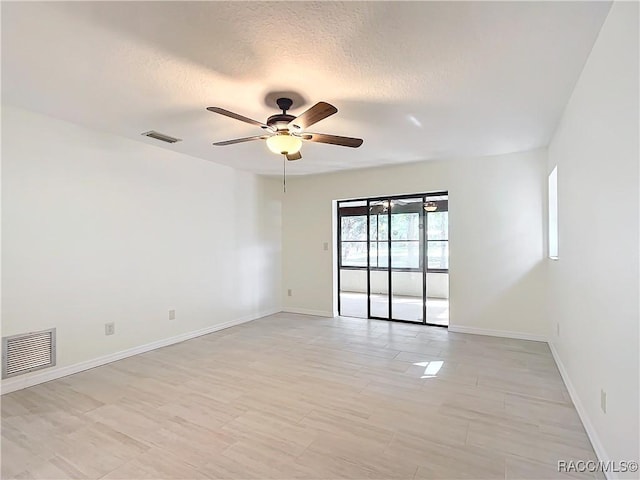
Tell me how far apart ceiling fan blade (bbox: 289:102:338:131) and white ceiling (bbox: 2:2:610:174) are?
231 millimetres

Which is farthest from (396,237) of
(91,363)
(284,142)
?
(91,363)

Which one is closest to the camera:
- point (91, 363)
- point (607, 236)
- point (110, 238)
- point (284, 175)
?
point (607, 236)

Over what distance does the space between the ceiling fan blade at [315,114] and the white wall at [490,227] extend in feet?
9.79

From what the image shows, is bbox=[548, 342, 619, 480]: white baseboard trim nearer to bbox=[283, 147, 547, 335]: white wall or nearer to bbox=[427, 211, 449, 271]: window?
bbox=[283, 147, 547, 335]: white wall

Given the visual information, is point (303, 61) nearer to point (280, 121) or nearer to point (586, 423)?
point (280, 121)

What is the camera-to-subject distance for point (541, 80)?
8.09 ft

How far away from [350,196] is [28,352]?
4.52 metres

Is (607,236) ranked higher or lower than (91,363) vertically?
higher

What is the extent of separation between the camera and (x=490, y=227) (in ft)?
15.3

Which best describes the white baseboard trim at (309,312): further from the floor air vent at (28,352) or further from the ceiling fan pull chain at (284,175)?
the floor air vent at (28,352)

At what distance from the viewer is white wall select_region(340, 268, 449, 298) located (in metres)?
5.26

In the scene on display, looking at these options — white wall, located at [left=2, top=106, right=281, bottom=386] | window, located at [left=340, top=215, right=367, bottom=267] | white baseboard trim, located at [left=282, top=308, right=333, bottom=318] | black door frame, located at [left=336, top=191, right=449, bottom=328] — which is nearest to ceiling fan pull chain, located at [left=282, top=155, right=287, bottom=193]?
white wall, located at [left=2, top=106, right=281, bottom=386]

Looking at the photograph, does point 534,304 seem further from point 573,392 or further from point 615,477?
point 615,477

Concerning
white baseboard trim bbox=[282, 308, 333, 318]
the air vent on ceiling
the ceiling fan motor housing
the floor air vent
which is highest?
the air vent on ceiling
